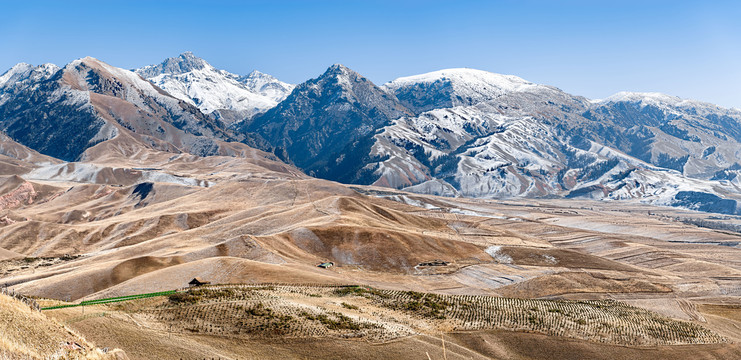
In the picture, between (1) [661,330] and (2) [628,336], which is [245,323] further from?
(1) [661,330]

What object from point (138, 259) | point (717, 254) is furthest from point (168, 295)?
point (717, 254)

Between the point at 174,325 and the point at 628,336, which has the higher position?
the point at 174,325

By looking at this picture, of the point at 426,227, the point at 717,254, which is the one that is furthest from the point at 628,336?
the point at 717,254

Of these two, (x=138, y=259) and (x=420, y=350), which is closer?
(x=420, y=350)

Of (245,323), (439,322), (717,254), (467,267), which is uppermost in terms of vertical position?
(245,323)

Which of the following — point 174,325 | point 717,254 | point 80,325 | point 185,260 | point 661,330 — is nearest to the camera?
point 80,325

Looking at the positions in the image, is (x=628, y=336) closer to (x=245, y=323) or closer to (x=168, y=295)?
(x=245, y=323)

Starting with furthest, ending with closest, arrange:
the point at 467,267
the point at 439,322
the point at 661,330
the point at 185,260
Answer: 1. the point at 467,267
2. the point at 185,260
3. the point at 661,330
4. the point at 439,322

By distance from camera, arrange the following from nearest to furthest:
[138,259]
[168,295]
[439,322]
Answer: [168,295], [439,322], [138,259]

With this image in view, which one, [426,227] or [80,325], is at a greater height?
[80,325]
